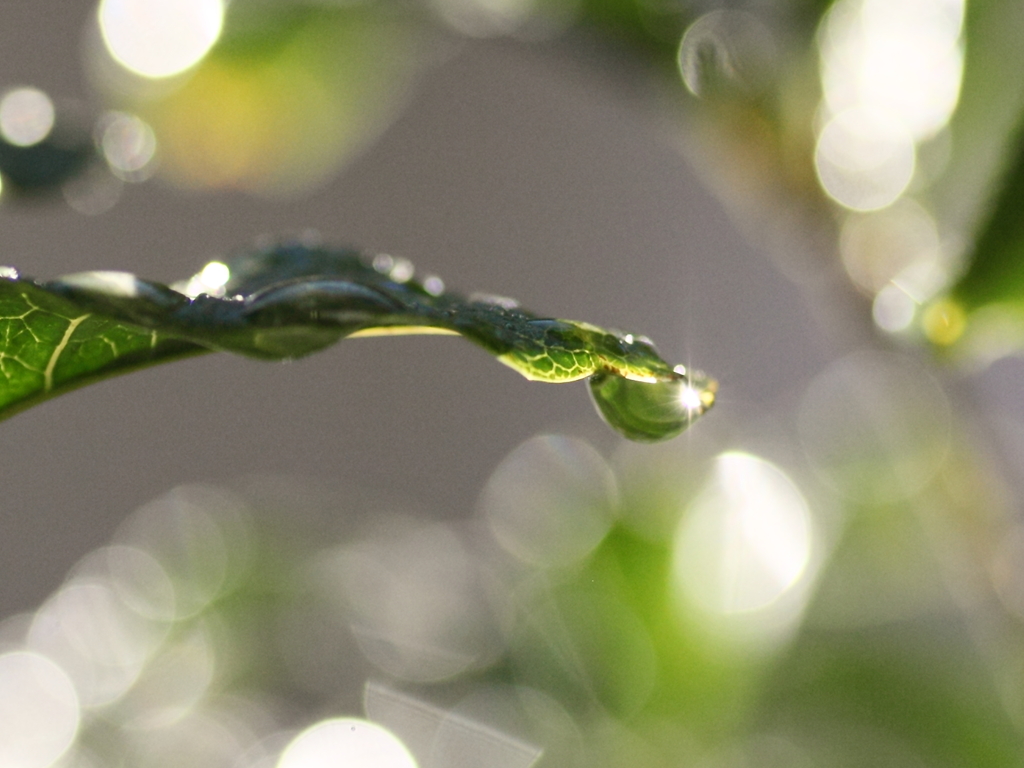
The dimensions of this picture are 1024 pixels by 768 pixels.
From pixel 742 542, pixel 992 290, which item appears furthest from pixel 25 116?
pixel 742 542

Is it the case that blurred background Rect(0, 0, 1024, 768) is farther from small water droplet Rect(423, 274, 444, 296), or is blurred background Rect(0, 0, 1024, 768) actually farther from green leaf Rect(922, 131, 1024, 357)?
small water droplet Rect(423, 274, 444, 296)

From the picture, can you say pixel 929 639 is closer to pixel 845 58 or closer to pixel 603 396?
pixel 845 58

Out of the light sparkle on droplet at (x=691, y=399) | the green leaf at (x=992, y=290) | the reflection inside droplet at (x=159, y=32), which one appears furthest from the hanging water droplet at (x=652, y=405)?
the reflection inside droplet at (x=159, y=32)

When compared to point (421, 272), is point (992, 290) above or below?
below

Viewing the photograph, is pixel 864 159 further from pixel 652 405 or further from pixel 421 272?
pixel 421 272

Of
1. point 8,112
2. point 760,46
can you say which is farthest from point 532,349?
point 760,46

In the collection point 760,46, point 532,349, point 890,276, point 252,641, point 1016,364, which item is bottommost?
point 532,349
